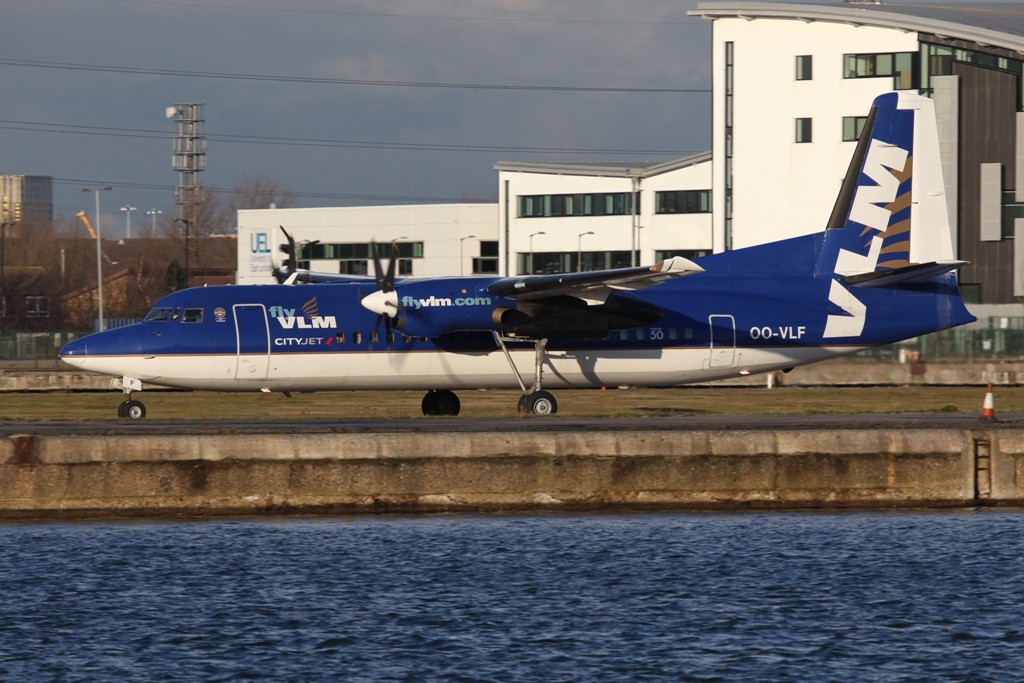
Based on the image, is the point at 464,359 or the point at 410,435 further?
the point at 464,359

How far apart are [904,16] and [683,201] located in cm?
1867

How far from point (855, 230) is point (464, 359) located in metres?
10.8

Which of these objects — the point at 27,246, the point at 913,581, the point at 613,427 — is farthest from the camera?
the point at 27,246

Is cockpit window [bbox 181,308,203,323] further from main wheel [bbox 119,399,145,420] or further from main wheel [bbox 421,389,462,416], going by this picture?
main wheel [bbox 421,389,462,416]

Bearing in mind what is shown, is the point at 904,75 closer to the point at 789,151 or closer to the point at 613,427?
the point at 789,151

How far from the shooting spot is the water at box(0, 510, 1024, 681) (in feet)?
55.0

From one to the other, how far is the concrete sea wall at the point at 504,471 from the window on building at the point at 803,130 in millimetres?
52548

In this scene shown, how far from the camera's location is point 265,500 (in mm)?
24734

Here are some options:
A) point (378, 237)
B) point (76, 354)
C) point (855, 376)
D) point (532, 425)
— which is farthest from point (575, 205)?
point (532, 425)

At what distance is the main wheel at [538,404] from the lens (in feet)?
112

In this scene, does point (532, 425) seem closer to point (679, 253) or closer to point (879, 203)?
point (879, 203)

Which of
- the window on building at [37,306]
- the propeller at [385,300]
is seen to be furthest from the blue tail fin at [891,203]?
the window on building at [37,306]

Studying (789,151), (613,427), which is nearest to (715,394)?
(613,427)

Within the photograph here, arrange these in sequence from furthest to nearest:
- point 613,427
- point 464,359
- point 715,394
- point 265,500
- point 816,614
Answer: point 715,394
point 464,359
point 613,427
point 265,500
point 816,614
